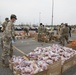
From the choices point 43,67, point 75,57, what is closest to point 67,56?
point 75,57

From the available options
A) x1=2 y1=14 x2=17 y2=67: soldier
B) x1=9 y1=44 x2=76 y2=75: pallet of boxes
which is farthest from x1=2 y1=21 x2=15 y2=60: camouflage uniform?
x1=9 y1=44 x2=76 y2=75: pallet of boxes

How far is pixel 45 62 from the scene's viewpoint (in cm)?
764

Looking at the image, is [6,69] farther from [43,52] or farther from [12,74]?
[43,52]

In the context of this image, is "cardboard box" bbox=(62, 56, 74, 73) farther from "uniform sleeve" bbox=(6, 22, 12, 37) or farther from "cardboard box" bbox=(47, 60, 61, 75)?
"uniform sleeve" bbox=(6, 22, 12, 37)

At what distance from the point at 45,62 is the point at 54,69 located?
541 mm

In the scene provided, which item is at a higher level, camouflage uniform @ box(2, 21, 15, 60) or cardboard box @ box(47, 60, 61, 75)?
camouflage uniform @ box(2, 21, 15, 60)

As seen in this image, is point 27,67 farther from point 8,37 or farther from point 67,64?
point 8,37

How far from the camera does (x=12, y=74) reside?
7852 mm

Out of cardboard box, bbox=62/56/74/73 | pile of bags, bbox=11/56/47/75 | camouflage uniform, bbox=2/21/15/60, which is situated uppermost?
camouflage uniform, bbox=2/21/15/60

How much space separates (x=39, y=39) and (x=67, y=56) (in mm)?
13987

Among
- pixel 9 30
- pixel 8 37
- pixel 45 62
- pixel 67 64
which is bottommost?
pixel 67 64

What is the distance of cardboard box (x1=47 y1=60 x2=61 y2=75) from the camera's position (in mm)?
7004

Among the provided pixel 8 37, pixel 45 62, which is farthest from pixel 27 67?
pixel 8 37

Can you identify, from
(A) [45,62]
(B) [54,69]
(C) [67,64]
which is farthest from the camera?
(C) [67,64]
